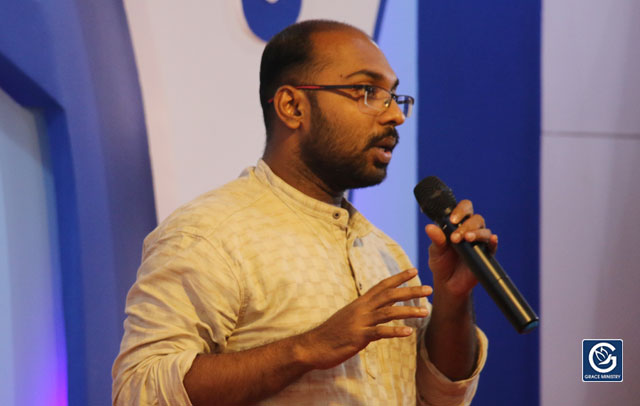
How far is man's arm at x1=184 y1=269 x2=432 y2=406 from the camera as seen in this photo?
110 centimetres

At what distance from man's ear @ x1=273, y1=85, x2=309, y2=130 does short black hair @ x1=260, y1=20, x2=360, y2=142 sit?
0.03m

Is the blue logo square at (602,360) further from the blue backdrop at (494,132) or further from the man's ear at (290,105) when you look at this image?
the man's ear at (290,105)

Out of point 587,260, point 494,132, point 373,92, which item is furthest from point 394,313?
point 587,260

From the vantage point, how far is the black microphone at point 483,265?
108 cm

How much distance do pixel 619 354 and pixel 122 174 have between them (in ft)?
6.89

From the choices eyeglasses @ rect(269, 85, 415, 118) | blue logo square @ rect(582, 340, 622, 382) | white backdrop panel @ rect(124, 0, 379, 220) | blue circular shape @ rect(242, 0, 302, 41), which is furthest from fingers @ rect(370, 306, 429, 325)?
blue logo square @ rect(582, 340, 622, 382)

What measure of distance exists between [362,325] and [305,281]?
25 cm

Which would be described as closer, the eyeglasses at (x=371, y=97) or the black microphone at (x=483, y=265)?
the black microphone at (x=483, y=265)

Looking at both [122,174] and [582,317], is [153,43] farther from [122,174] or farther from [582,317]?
[582,317]

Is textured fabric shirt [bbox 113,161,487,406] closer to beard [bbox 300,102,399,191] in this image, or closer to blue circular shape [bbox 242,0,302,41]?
beard [bbox 300,102,399,191]

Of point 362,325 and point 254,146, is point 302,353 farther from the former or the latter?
point 254,146

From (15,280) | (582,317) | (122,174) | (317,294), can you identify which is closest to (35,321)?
(15,280)

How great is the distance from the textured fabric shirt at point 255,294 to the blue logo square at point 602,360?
56.3 inches

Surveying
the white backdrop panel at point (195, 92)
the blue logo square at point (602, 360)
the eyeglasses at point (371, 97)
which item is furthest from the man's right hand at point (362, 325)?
the blue logo square at point (602, 360)
